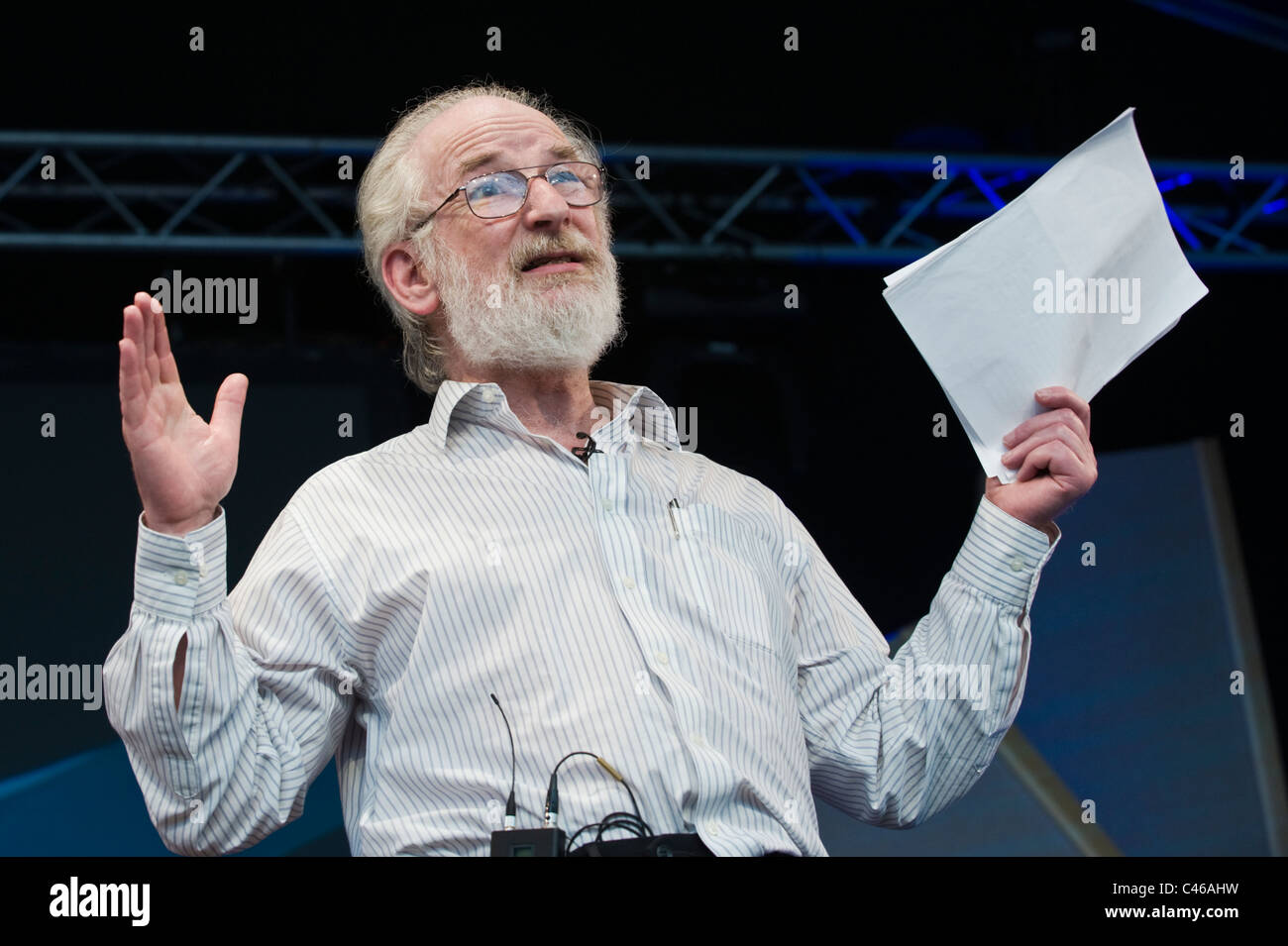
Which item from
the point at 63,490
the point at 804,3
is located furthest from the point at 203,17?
the point at 804,3

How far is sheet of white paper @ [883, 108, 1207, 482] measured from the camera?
1.70 metres

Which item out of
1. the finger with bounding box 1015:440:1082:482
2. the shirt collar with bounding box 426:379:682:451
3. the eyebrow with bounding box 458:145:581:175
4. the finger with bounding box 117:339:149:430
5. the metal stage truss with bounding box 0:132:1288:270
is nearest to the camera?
the finger with bounding box 117:339:149:430

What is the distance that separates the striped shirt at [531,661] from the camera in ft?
4.97

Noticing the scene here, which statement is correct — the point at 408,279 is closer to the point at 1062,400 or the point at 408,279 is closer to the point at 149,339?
the point at 149,339

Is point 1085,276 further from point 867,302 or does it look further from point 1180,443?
point 1180,443

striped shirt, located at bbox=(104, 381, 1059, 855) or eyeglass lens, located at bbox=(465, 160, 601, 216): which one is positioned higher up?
eyeglass lens, located at bbox=(465, 160, 601, 216)

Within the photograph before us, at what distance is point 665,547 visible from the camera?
177 cm

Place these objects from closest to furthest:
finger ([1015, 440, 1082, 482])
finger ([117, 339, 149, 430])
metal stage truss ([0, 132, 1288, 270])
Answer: finger ([117, 339, 149, 430]) < finger ([1015, 440, 1082, 482]) < metal stage truss ([0, 132, 1288, 270])

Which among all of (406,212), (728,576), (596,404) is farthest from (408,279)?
(728,576)

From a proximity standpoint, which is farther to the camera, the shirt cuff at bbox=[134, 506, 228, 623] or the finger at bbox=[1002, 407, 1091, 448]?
the finger at bbox=[1002, 407, 1091, 448]

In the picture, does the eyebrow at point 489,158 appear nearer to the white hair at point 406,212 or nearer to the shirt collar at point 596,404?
the white hair at point 406,212

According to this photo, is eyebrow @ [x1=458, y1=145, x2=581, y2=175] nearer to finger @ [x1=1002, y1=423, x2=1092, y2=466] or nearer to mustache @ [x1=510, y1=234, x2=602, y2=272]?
Result: mustache @ [x1=510, y1=234, x2=602, y2=272]

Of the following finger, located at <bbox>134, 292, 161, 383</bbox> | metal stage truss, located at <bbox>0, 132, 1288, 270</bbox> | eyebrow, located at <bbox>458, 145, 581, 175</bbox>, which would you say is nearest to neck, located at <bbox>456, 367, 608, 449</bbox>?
eyebrow, located at <bbox>458, 145, 581, 175</bbox>
